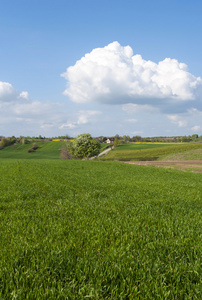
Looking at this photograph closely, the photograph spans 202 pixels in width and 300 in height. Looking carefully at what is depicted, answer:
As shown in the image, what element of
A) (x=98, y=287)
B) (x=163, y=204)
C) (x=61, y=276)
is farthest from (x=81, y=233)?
(x=163, y=204)

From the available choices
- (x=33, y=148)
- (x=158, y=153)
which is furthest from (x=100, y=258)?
(x=33, y=148)

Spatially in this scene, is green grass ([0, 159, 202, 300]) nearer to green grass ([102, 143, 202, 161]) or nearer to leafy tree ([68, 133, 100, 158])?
leafy tree ([68, 133, 100, 158])

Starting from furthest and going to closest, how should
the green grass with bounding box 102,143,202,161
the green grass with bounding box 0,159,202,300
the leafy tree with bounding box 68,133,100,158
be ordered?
the green grass with bounding box 102,143,202,161, the leafy tree with bounding box 68,133,100,158, the green grass with bounding box 0,159,202,300

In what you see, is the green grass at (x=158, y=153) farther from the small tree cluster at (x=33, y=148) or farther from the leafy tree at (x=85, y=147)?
the small tree cluster at (x=33, y=148)

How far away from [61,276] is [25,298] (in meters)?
0.66

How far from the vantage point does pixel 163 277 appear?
3.23 metres

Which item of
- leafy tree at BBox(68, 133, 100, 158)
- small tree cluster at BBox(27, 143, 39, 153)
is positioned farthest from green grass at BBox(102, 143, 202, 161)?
small tree cluster at BBox(27, 143, 39, 153)

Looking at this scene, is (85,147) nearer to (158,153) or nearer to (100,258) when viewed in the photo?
(158,153)

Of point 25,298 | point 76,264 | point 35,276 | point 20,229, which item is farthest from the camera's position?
point 20,229

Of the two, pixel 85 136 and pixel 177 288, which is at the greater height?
pixel 85 136

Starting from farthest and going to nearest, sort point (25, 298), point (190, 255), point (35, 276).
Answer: point (190, 255) → point (35, 276) → point (25, 298)

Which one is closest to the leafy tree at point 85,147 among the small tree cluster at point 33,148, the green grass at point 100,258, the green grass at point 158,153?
the green grass at point 158,153

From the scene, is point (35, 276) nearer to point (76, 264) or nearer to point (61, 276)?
point (61, 276)

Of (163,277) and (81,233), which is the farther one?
(81,233)
